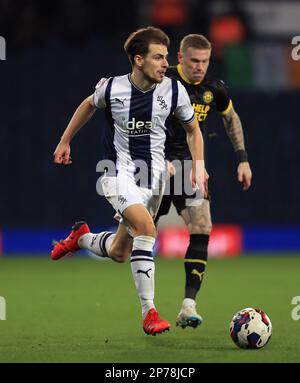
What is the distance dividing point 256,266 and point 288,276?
1405mm

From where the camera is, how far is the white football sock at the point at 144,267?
6551 mm

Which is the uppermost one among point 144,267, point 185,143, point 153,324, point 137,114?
point 137,114

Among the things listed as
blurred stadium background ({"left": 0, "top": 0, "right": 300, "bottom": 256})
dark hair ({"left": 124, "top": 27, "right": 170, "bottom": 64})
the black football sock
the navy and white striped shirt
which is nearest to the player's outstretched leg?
the black football sock

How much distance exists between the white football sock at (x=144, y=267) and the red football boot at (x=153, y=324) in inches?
5.2

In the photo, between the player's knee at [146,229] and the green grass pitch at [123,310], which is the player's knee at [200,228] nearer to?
the green grass pitch at [123,310]

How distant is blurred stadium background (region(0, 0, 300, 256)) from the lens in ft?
46.1

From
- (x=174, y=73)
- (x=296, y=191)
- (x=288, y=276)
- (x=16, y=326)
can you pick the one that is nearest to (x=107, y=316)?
(x=16, y=326)

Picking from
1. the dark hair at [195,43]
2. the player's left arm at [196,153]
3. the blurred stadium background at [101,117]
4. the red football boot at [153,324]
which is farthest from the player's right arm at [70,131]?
the blurred stadium background at [101,117]

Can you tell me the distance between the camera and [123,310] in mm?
8273

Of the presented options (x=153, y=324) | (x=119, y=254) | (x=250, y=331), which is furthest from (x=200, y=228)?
(x=250, y=331)

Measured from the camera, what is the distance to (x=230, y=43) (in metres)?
16.1

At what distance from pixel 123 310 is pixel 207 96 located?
1.85 meters

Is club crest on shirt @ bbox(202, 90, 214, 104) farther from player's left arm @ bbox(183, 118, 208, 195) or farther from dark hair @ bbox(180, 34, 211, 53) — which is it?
player's left arm @ bbox(183, 118, 208, 195)

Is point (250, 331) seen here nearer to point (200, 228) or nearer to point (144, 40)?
point (200, 228)
